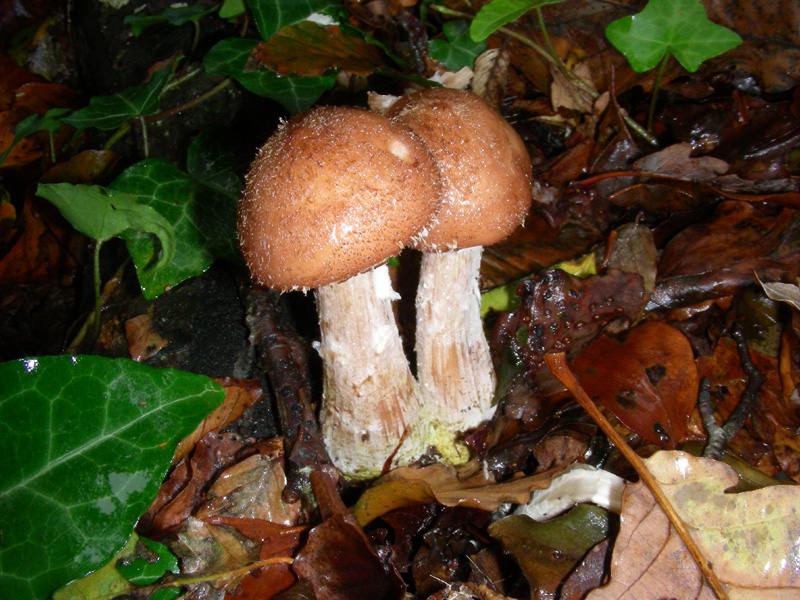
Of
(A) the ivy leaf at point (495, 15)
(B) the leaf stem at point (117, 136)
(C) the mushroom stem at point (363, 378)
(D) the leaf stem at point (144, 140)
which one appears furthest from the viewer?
(B) the leaf stem at point (117, 136)

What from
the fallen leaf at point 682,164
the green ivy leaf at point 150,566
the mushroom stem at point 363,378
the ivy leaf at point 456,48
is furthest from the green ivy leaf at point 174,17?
the green ivy leaf at point 150,566

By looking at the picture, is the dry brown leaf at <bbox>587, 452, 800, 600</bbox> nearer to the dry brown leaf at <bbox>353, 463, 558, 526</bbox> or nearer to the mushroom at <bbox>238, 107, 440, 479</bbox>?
the dry brown leaf at <bbox>353, 463, 558, 526</bbox>

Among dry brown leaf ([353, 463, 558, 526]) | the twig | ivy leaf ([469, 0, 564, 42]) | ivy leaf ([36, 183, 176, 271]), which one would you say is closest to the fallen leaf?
the twig

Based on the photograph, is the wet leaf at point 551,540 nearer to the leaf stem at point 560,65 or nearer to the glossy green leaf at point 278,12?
the leaf stem at point 560,65

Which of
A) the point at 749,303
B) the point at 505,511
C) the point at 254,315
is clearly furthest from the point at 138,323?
the point at 749,303

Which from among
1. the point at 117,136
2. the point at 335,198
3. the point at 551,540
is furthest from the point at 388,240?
the point at 117,136

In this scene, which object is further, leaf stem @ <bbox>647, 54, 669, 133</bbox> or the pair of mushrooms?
leaf stem @ <bbox>647, 54, 669, 133</bbox>

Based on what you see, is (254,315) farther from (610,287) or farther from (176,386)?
(610,287)
